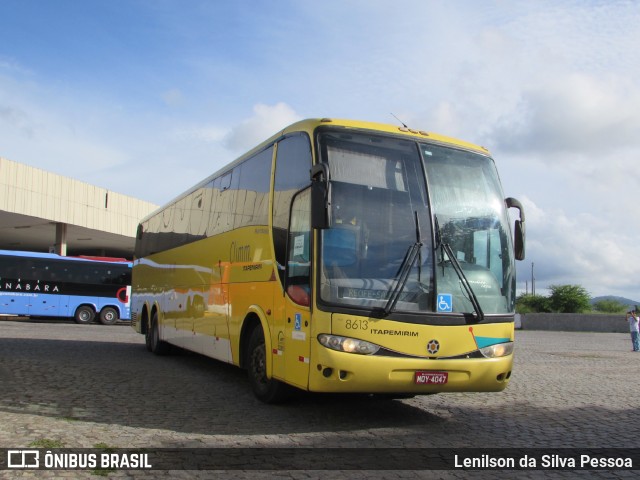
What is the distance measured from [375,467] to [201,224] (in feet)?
25.1

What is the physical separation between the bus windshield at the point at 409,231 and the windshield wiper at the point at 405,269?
0.04 feet

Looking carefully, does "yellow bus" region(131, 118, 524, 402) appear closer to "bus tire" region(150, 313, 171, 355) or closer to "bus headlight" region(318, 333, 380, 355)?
"bus headlight" region(318, 333, 380, 355)

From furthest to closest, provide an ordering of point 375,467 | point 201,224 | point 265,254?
point 201,224, point 265,254, point 375,467

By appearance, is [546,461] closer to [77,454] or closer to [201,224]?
[77,454]

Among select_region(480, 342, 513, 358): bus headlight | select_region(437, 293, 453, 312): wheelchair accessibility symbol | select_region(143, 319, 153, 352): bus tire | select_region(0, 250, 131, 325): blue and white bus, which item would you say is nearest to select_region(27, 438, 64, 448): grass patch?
select_region(437, 293, 453, 312): wheelchair accessibility symbol

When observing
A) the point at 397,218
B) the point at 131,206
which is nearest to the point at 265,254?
the point at 397,218

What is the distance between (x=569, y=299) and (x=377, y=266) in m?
45.3

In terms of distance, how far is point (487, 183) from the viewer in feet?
27.2

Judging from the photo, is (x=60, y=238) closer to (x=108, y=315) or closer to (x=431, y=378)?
(x=108, y=315)

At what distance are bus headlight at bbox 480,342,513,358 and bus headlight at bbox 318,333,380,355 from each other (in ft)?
4.53

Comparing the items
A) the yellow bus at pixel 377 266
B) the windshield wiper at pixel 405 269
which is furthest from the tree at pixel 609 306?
the windshield wiper at pixel 405 269

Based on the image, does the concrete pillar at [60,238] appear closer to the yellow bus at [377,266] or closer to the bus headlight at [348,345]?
the yellow bus at [377,266]

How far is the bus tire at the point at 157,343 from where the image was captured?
50.9ft

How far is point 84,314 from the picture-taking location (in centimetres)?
3322
